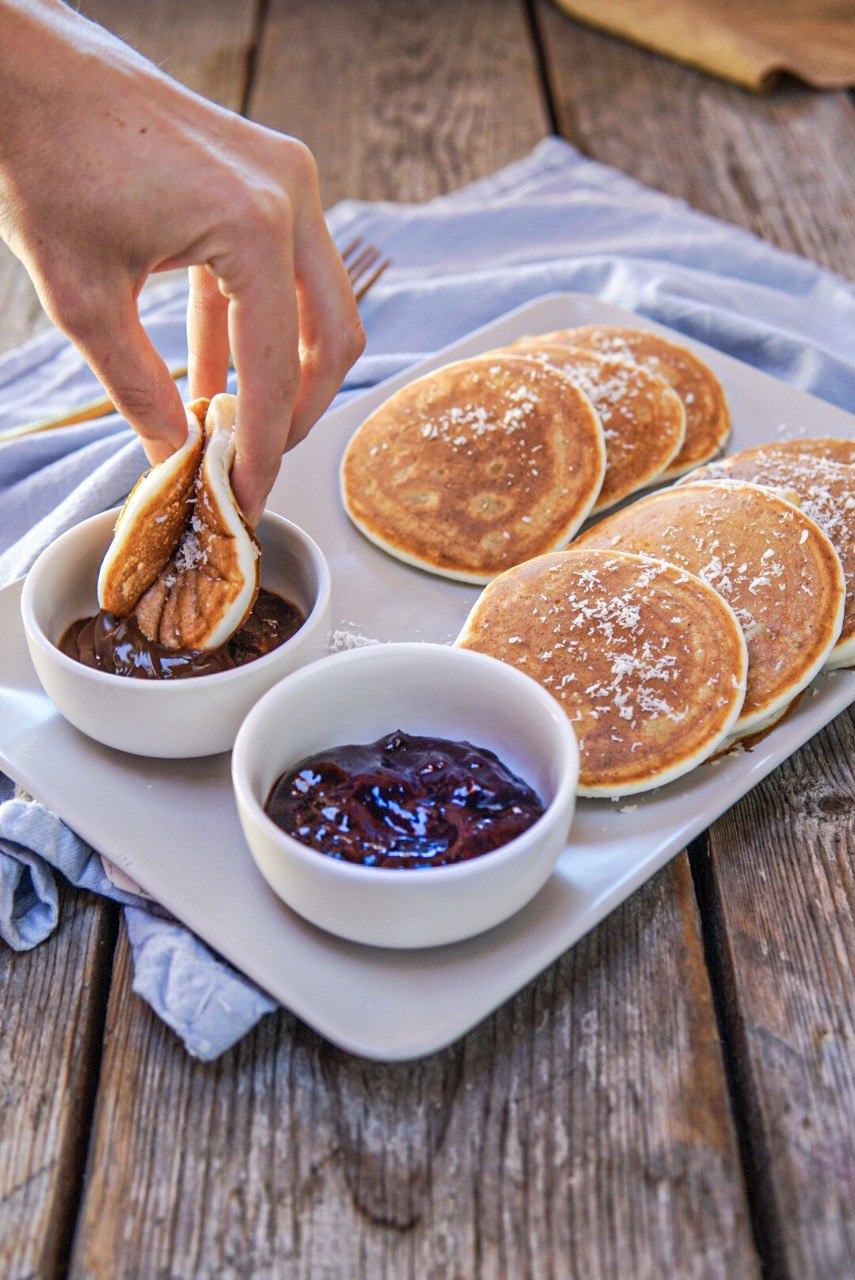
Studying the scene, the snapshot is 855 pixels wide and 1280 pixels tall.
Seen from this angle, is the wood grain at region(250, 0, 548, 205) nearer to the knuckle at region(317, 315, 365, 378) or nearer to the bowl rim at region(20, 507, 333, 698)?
the knuckle at region(317, 315, 365, 378)

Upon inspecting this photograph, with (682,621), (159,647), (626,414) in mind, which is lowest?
(159,647)

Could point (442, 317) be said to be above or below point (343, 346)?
below

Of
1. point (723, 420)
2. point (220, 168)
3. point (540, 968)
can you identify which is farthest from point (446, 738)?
point (723, 420)

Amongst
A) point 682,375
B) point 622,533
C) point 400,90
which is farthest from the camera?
point 400,90

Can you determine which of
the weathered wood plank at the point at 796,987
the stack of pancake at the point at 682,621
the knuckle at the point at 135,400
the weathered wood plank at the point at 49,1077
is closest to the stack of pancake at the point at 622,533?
the stack of pancake at the point at 682,621

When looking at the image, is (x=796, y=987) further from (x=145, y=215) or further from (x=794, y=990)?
(x=145, y=215)

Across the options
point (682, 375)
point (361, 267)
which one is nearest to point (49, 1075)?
point (682, 375)

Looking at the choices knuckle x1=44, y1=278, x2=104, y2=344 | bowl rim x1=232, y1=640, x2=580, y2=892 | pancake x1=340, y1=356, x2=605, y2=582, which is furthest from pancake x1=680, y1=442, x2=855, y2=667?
knuckle x1=44, y1=278, x2=104, y2=344
